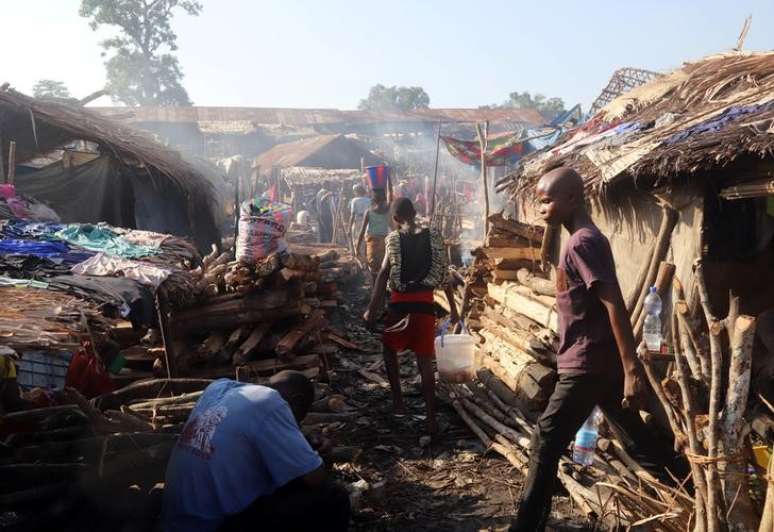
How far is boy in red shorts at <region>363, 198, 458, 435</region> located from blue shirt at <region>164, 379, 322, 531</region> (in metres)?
2.87

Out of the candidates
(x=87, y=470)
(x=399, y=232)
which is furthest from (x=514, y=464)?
(x=87, y=470)

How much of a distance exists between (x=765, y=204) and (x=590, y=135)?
342 centimetres

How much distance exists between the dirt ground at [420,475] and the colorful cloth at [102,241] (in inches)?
119

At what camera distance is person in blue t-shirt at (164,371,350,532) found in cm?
314

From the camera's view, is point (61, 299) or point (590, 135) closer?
point (61, 299)

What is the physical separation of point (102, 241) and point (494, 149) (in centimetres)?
910

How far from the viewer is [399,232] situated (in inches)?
240

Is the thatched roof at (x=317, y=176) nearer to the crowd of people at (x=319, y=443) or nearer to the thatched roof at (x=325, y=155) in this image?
the thatched roof at (x=325, y=155)

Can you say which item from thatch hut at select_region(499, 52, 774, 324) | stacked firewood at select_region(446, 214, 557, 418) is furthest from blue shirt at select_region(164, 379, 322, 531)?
thatch hut at select_region(499, 52, 774, 324)

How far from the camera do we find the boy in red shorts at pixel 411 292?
6.07 metres

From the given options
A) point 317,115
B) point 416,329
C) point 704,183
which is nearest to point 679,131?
point 704,183

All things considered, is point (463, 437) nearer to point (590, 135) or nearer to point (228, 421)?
point (228, 421)

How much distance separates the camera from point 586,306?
12.2ft

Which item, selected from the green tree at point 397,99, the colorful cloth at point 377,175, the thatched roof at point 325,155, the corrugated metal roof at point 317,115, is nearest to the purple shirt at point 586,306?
the colorful cloth at point 377,175
